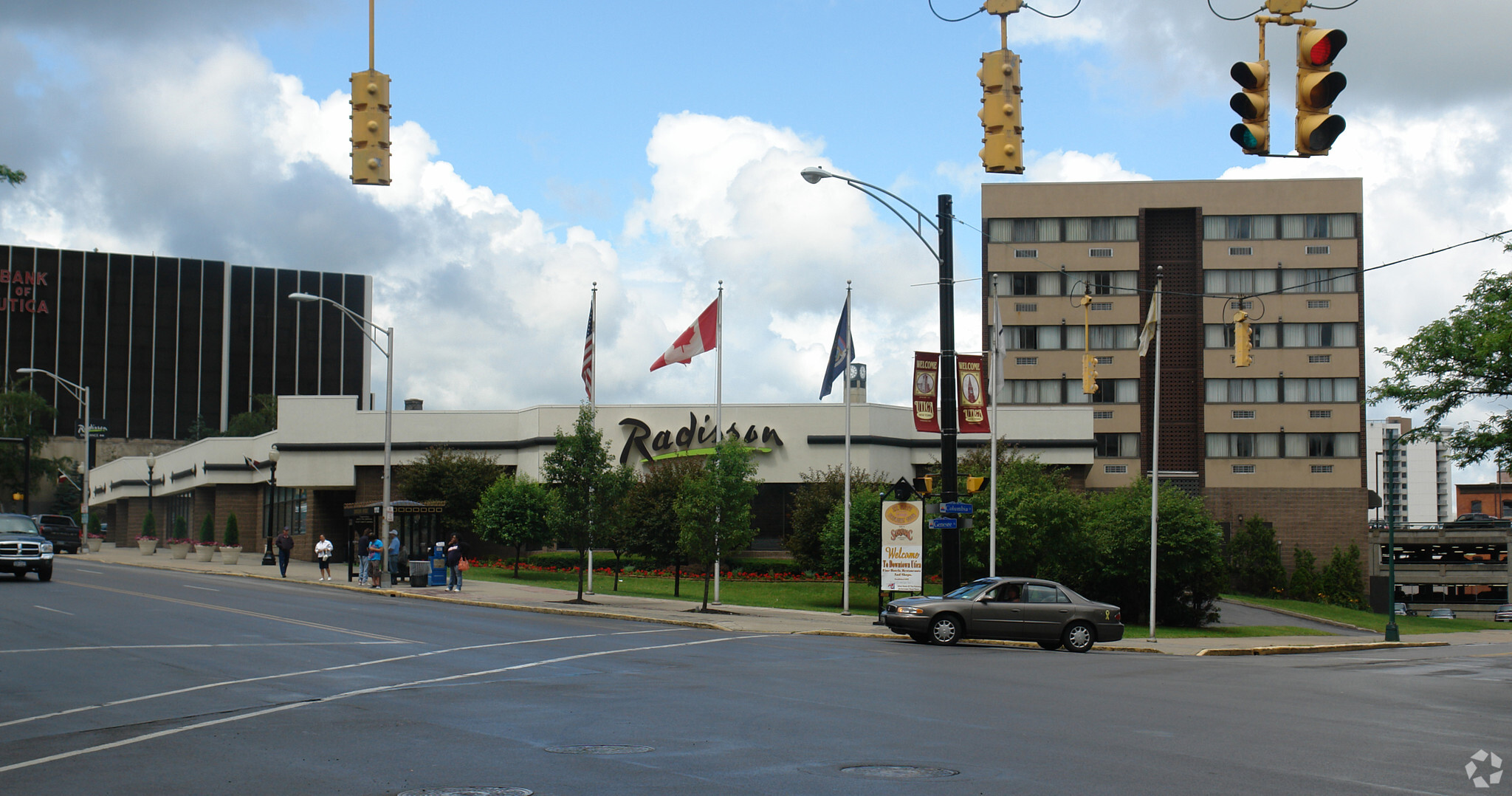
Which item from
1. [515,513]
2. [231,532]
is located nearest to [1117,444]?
[515,513]

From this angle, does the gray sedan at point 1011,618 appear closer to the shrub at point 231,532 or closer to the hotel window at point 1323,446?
the shrub at point 231,532

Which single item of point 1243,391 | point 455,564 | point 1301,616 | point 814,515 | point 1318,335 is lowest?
point 1301,616

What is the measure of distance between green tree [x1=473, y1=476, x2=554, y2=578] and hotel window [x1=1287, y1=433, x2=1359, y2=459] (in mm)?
44848

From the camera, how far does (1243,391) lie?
70.2 meters

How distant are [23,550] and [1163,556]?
105 feet

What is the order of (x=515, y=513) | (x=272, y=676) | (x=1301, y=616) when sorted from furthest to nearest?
(x=515, y=513)
(x=1301, y=616)
(x=272, y=676)

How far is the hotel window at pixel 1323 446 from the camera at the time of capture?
69.8 m

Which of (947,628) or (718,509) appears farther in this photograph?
(718,509)

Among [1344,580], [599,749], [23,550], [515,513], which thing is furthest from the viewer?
[1344,580]

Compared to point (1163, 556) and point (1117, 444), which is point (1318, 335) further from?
point (1163, 556)

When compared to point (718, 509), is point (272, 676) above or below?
below

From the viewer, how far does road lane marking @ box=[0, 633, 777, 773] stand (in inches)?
400

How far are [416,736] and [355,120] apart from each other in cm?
614

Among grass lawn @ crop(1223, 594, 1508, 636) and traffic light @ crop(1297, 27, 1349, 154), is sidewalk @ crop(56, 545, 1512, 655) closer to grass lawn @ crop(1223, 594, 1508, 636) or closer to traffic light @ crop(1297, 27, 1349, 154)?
grass lawn @ crop(1223, 594, 1508, 636)
